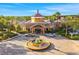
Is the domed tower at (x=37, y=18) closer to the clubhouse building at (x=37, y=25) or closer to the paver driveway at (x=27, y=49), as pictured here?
the clubhouse building at (x=37, y=25)

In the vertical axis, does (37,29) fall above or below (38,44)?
above

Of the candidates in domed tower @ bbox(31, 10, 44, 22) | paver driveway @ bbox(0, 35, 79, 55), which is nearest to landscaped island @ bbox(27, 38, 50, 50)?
paver driveway @ bbox(0, 35, 79, 55)

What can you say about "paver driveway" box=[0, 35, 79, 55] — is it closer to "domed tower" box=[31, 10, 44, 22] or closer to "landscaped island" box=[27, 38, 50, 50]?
"landscaped island" box=[27, 38, 50, 50]

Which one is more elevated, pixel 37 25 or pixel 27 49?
pixel 37 25

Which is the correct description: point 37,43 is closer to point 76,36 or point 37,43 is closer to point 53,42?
point 53,42

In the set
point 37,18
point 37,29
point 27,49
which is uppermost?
point 37,18

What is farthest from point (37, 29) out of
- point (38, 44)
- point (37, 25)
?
point (38, 44)

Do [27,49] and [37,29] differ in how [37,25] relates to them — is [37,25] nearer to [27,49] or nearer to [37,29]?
[37,29]

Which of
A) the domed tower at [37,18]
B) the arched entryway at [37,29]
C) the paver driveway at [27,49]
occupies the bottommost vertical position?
the paver driveway at [27,49]

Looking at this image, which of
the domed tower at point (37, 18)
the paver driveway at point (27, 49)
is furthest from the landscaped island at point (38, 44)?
the domed tower at point (37, 18)

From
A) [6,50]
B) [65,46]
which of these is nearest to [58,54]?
[65,46]

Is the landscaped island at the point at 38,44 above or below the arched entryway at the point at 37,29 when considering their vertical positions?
below

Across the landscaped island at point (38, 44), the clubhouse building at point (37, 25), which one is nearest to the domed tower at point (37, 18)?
the clubhouse building at point (37, 25)

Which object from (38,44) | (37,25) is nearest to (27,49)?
(38,44)
